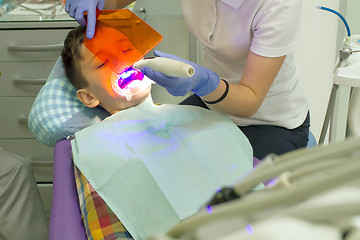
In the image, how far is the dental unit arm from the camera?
1141 millimetres

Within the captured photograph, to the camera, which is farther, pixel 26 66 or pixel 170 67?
pixel 26 66

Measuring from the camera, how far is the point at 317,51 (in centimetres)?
240

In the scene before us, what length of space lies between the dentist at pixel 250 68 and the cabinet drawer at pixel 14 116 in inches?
32.5

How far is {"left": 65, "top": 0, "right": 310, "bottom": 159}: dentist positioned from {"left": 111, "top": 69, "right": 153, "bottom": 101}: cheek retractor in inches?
7.0

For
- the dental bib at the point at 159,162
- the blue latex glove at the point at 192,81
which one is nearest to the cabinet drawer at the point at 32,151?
the dental bib at the point at 159,162

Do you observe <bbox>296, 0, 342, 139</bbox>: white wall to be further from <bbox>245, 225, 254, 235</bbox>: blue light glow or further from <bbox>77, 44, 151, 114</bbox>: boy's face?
<bbox>245, 225, 254, 235</bbox>: blue light glow

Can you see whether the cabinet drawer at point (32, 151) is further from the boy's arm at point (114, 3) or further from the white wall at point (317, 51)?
the white wall at point (317, 51)

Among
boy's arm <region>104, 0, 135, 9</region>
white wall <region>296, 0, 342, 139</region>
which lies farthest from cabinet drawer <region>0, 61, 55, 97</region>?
white wall <region>296, 0, 342, 139</region>

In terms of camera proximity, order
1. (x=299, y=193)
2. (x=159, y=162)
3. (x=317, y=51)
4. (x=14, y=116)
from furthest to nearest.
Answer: (x=317, y=51)
(x=14, y=116)
(x=159, y=162)
(x=299, y=193)

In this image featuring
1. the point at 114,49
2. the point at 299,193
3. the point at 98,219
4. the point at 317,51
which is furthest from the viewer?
the point at 317,51

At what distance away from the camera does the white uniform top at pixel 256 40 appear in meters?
1.31

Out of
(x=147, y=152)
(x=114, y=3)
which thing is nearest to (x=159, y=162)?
(x=147, y=152)

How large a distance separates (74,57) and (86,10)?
6.5 inches

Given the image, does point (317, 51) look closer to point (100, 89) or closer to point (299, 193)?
point (100, 89)
